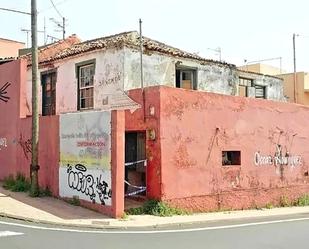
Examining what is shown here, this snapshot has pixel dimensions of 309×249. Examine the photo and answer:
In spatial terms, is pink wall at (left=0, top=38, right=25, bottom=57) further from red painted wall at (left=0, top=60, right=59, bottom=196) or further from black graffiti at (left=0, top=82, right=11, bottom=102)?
black graffiti at (left=0, top=82, right=11, bottom=102)

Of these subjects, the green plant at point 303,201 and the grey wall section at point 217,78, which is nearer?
the grey wall section at point 217,78

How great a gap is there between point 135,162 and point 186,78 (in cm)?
592

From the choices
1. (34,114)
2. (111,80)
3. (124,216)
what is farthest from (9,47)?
(124,216)

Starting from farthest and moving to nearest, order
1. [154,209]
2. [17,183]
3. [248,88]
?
[248,88] < [17,183] < [154,209]

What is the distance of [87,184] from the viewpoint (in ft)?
48.9

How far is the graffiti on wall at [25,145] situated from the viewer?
60.8ft

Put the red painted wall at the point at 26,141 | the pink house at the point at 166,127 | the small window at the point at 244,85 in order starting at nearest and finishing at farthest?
the red painted wall at the point at 26,141 < the pink house at the point at 166,127 < the small window at the point at 244,85

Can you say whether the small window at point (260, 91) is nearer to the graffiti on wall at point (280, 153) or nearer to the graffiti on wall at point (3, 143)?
the graffiti on wall at point (280, 153)

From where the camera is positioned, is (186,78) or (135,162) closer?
(135,162)

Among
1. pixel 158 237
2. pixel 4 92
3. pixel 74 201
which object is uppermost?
pixel 4 92

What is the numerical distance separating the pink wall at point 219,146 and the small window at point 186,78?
3.07 metres

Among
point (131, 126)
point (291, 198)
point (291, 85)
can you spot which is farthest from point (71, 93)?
point (291, 85)

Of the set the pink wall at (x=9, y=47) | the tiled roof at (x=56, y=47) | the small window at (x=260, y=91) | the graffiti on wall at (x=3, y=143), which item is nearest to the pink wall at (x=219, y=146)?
the small window at (x=260, y=91)

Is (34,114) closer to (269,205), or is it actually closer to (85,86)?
(85,86)
